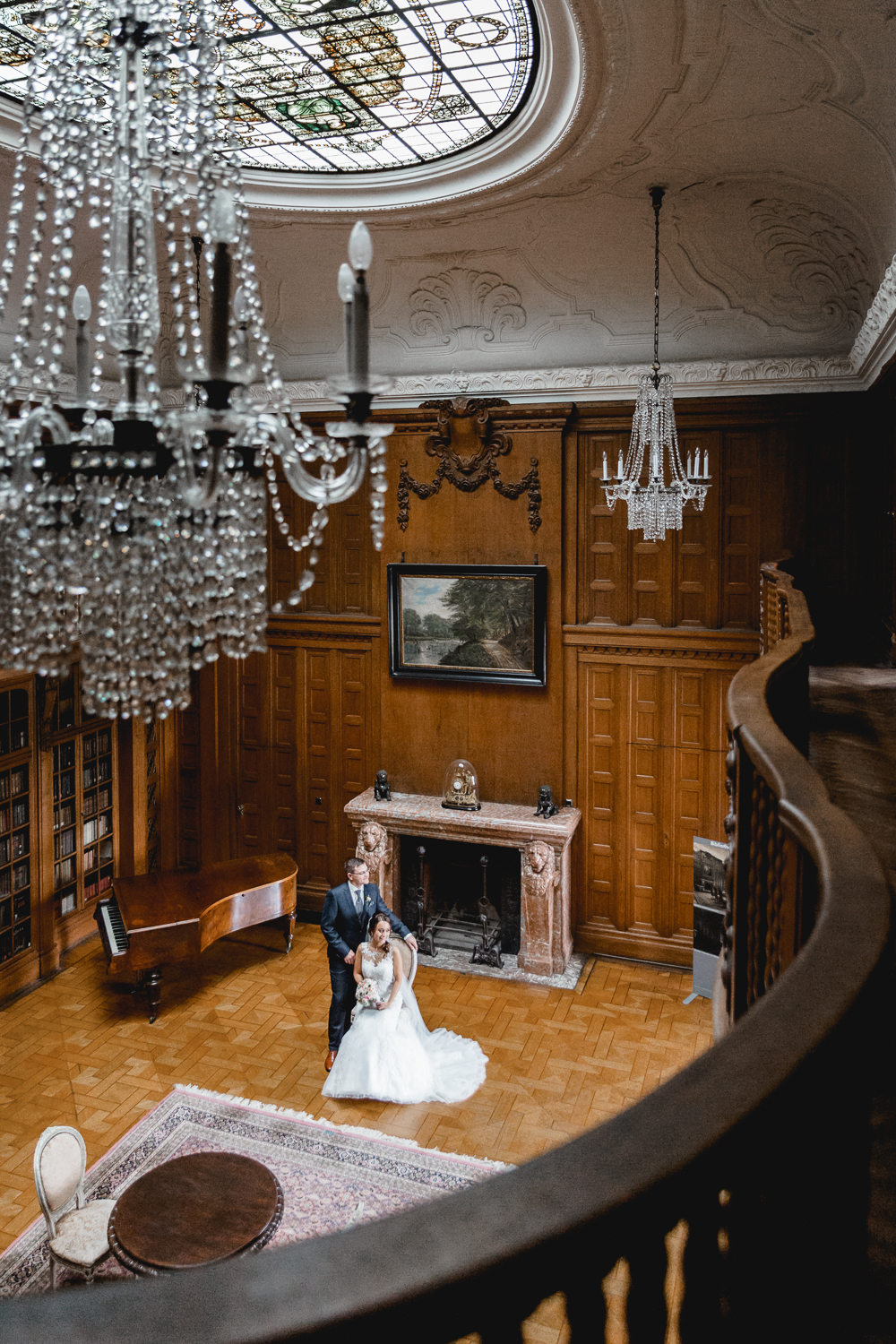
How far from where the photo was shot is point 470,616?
927 cm

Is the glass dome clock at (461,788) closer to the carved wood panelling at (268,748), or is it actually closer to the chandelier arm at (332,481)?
the carved wood panelling at (268,748)

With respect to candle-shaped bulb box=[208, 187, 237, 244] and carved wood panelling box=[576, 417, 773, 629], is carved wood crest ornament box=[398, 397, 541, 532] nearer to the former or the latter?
carved wood panelling box=[576, 417, 773, 629]

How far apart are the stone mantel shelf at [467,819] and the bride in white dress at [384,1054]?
214 centimetres

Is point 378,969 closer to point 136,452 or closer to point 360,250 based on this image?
point 136,452

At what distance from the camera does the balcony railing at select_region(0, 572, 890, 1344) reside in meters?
0.63

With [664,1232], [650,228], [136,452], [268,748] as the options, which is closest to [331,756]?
[268,748]

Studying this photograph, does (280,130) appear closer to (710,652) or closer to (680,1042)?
(710,652)

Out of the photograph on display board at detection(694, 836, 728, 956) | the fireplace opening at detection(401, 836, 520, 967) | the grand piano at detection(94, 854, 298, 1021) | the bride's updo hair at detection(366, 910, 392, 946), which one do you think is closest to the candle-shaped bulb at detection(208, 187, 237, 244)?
the bride's updo hair at detection(366, 910, 392, 946)

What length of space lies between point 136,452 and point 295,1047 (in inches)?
248

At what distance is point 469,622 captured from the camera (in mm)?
9273

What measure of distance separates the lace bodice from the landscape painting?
3198 millimetres

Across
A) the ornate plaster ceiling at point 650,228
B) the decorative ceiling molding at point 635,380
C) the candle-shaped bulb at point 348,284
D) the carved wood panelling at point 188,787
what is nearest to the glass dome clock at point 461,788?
the carved wood panelling at point 188,787

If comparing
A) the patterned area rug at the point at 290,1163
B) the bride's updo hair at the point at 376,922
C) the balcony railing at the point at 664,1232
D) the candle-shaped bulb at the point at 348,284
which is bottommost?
the patterned area rug at the point at 290,1163

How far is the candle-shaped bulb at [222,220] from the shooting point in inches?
81.6
